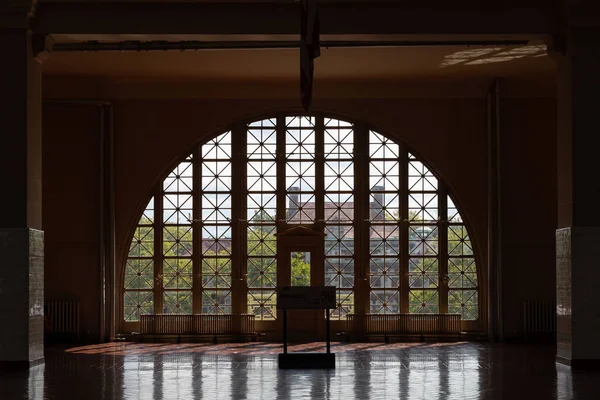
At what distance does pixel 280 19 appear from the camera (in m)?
14.8

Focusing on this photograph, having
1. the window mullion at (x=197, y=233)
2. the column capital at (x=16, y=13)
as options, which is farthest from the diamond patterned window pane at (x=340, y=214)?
the column capital at (x=16, y=13)

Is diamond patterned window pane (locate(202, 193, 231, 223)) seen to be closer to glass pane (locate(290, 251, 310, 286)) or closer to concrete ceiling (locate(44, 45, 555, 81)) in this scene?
glass pane (locate(290, 251, 310, 286))

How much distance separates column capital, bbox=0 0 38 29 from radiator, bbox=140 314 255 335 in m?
7.91

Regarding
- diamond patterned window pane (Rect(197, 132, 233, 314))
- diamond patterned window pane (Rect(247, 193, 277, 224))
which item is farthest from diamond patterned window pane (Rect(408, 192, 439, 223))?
diamond patterned window pane (Rect(197, 132, 233, 314))

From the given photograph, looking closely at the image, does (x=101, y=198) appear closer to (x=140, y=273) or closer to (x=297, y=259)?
(x=140, y=273)

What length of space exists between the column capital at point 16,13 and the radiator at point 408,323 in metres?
9.44

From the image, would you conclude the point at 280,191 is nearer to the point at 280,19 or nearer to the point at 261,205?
the point at 261,205

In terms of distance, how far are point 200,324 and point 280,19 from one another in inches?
316

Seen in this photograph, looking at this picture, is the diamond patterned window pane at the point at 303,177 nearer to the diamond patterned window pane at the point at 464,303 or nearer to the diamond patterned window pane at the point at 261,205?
the diamond patterned window pane at the point at 261,205

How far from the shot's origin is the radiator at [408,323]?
67.5 feet

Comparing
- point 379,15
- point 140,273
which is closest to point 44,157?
point 140,273

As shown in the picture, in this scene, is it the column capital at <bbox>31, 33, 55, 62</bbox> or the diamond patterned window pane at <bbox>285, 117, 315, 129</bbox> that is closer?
the column capital at <bbox>31, 33, 55, 62</bbox>

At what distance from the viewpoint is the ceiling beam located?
14773 mm

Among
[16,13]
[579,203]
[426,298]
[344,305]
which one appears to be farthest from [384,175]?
[16,13]
